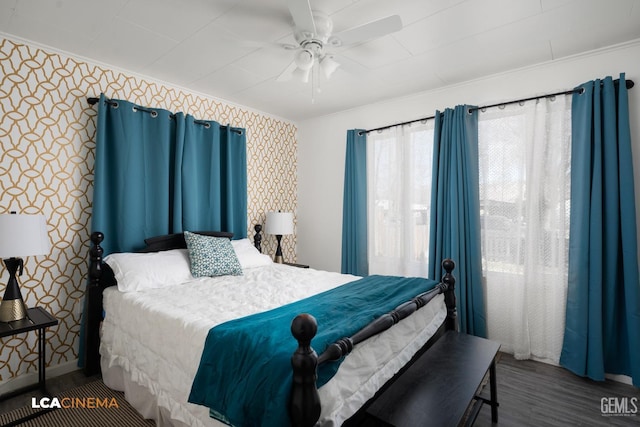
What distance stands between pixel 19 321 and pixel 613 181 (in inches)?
170

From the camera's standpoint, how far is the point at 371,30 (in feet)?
6.25

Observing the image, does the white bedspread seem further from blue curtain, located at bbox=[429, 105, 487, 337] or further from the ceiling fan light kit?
the ceiling fan light kit

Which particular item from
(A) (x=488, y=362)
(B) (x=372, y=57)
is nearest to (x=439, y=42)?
(B) (x=372, y=57)

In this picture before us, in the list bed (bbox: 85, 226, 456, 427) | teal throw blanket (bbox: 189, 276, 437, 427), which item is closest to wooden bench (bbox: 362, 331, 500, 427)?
bed (bbox: 85, 226, 456, 427)

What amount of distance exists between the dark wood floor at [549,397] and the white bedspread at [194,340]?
0.71m

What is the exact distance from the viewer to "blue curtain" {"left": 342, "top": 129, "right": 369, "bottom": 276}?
12.8 feet

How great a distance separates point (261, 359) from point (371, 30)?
6.09ft

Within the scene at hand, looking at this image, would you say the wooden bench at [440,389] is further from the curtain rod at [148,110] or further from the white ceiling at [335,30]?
the curtain rod at [148,110]

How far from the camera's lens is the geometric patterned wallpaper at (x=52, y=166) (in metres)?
2.39

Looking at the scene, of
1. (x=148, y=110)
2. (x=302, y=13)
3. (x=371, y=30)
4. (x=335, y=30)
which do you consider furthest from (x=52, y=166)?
(x=371, y=30)

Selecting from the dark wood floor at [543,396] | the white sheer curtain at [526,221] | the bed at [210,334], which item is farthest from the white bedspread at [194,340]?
the white sheer curtain at [526,221]

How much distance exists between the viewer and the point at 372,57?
106 inches

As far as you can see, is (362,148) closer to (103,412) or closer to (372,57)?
(372,57)

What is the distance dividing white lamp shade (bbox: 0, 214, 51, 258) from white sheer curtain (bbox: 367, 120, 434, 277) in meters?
3.03
